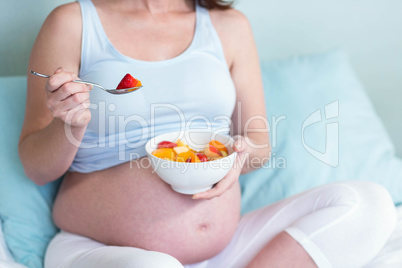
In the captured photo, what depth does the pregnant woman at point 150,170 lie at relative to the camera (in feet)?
3.91

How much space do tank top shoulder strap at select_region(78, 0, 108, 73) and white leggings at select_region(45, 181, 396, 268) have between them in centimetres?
47

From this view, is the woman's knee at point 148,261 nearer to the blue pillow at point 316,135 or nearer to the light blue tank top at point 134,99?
the light blue tank top at point 134,99

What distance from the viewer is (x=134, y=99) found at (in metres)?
1.25

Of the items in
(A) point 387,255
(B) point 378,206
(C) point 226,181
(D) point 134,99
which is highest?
(D) point 134,99

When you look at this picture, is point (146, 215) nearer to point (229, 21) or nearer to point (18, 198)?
point (18, 198)

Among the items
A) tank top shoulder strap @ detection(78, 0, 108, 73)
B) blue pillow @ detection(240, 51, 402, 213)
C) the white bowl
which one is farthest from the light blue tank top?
blue pillow @ detection(240, 51, 402, 213)

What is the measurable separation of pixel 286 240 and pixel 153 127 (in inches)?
17.6

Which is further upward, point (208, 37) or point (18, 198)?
point (208, 37)

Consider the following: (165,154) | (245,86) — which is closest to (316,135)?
(245,86)

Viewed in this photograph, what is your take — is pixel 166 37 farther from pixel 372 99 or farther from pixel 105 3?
pixel 372 99

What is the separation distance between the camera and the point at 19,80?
4.94 feet

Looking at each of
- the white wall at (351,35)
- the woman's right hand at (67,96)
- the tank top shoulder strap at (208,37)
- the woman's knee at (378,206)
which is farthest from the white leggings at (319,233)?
the white wall at (351,35)

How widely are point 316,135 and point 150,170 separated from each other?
70cm

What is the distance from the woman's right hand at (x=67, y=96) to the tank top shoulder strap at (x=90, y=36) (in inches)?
11.4
